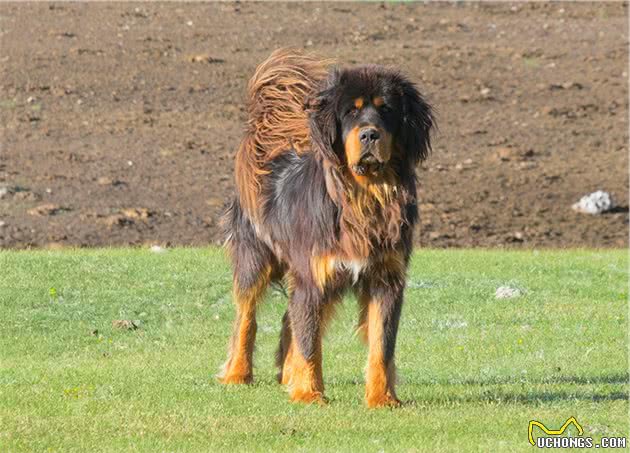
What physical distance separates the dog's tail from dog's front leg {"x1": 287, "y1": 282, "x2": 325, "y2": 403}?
104 centimetres

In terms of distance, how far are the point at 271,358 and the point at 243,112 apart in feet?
38.9

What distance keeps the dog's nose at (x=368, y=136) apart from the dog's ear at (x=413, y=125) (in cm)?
34

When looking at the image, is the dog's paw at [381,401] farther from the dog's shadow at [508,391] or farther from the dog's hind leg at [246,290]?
the dog's hind leg at [246,290]

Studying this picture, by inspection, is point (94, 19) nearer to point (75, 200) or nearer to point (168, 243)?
point (75, 200)

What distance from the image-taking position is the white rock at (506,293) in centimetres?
1388

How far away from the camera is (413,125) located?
346 inches

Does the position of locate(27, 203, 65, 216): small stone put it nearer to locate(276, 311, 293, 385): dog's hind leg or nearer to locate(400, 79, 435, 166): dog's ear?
locate(276, 311, 293, 385): dog's hind leg

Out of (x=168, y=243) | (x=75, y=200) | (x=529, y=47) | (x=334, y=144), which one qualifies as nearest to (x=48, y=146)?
(x=75, y=200)

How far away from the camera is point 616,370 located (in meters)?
10.6

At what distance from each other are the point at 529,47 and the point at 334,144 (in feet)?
60.0

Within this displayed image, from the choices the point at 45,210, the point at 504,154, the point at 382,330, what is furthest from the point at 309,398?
the point at 504,154

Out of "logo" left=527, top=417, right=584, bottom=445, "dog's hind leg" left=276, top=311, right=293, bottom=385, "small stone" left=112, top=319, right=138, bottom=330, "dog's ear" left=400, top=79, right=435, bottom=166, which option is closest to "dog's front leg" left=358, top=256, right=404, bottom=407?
"dog's ear" left=400, top=79, right=435, bottom=166

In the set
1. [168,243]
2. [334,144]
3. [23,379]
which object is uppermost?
[334,144]

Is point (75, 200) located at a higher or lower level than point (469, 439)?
lower
